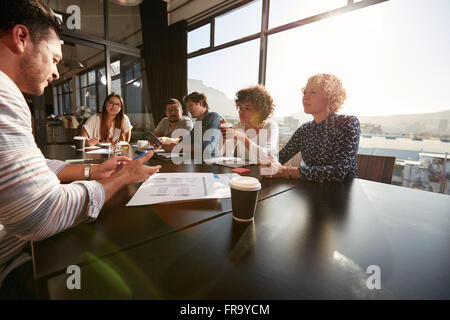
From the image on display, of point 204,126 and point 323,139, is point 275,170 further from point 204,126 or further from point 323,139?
point 204,126

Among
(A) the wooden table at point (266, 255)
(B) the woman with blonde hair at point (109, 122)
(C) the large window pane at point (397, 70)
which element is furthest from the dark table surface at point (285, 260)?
(B) the woman with blonde hair at point (109, 122)

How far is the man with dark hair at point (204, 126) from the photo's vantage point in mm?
2027

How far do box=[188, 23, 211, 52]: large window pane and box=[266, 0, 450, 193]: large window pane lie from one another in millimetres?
2377

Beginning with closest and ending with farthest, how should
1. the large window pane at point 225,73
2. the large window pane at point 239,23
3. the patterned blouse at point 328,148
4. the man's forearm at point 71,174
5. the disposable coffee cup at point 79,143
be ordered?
the man's forearm at point 71,174 < the patterned blouse at point 328,148 < the disposable coffee cup at point 79,143 < the large window pane at point 239,23 < the large window pane at point 225,73

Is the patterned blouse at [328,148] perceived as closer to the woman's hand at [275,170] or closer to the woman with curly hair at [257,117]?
the woman's hand at [275,170]

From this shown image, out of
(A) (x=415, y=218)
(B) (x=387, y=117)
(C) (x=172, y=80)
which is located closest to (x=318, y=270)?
(A) (x=415, y=218)

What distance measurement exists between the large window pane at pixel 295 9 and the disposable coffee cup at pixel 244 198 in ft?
11.3

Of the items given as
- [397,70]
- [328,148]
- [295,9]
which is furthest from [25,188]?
[295,9]

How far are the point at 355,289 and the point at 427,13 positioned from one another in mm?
3265

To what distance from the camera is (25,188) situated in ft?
1.55

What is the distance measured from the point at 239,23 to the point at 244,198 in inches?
169

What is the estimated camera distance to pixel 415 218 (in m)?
0.70

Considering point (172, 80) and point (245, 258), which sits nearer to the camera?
point (245, 258)
